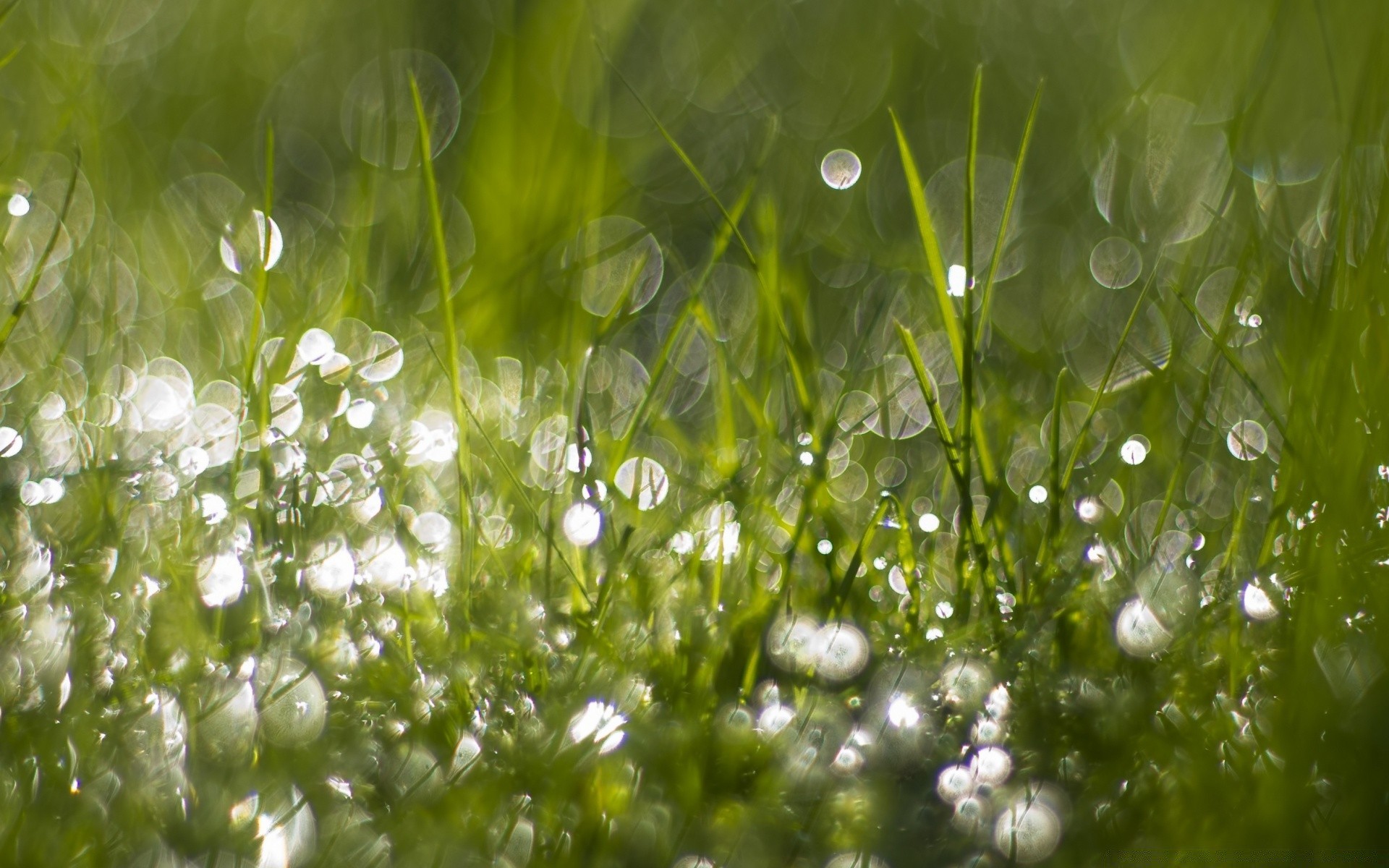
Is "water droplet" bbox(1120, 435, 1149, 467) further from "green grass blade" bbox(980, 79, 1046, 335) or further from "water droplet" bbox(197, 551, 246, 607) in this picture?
"water droplet" bbox(197, 551, 246, 607)

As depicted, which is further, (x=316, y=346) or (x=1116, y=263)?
(x=1116, y=263)

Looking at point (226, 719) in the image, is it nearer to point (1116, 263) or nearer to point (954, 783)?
point (954, 783)

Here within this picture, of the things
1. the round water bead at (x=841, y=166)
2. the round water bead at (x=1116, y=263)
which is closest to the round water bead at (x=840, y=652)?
the round water bead at (x=841, y=166)

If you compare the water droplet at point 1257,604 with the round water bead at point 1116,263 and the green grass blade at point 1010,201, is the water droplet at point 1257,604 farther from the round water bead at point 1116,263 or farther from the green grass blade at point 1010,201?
the round water bead at point 1116,263

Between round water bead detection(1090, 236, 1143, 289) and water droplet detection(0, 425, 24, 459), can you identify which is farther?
round water bead detection(1090, 236, 1143, 289)

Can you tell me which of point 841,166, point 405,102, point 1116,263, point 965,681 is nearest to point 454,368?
point 965,681

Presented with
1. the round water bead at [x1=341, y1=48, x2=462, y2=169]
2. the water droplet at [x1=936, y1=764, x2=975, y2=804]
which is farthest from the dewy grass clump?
the round water bead at [x1=341, y1=48, x2=462, y2=169]
